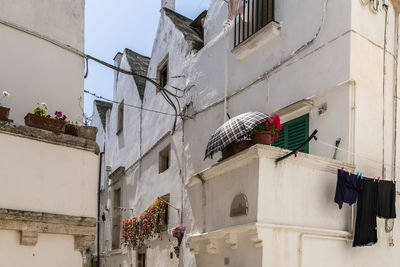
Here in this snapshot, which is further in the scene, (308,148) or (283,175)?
(308,148)

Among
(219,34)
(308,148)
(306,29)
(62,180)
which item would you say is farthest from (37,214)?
(219,34)

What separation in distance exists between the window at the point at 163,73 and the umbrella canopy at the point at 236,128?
7732 millimetres

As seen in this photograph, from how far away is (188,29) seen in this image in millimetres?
14992

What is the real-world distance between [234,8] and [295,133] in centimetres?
372

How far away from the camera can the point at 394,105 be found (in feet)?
29.7

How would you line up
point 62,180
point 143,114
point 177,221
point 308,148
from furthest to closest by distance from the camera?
point 143,114 < point 177,221 < point 308,148 < point 62,180

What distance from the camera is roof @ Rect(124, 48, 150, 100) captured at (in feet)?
60.8

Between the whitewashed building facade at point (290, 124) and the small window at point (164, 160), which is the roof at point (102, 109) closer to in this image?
the small window at point (164, 160)

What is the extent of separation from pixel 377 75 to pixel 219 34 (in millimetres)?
4871

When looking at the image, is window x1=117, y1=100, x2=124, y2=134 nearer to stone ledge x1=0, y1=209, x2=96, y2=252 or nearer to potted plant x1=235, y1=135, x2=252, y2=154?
stone ledge x1=0, y1=209, x2=96, y2=252

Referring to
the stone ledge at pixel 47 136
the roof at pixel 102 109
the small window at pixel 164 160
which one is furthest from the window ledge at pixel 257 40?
the roof at pixel 102 109

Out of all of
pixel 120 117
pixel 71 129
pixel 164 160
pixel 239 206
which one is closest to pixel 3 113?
pixel 71 129

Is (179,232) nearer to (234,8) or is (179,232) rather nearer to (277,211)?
(277,211)

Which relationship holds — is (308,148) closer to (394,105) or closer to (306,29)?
(394,105)
